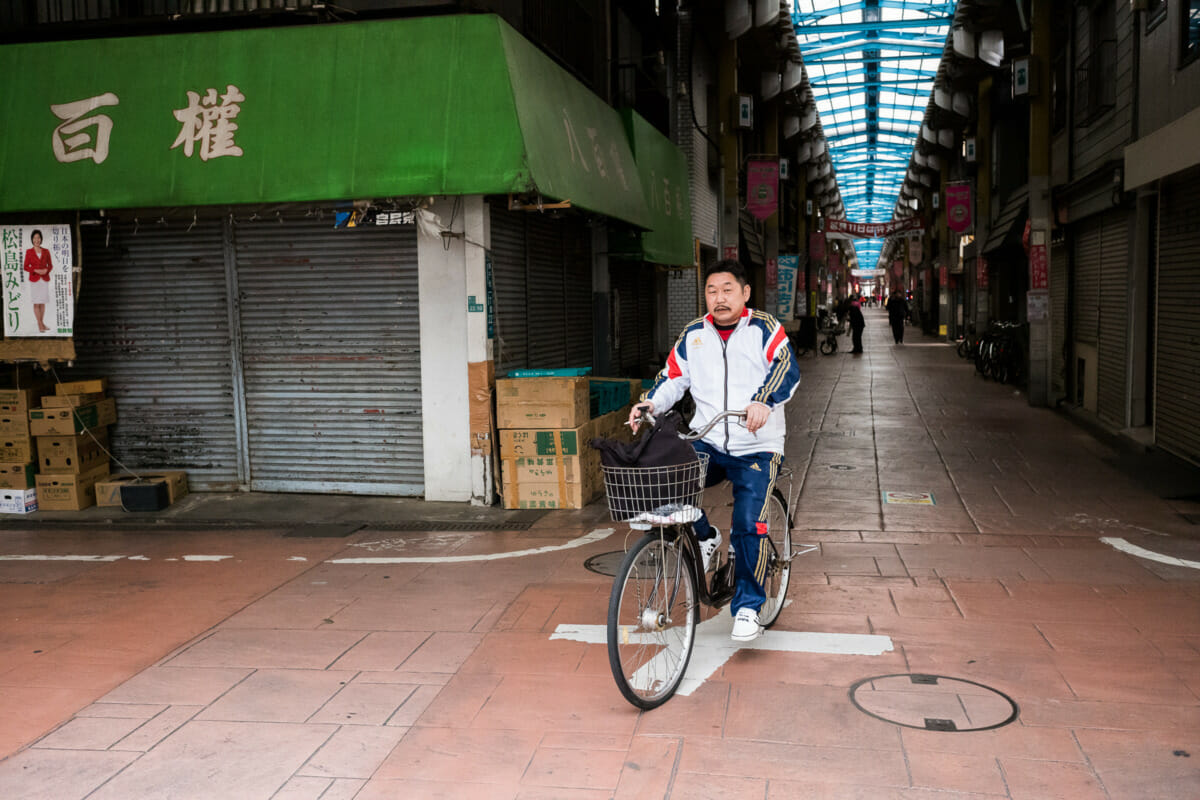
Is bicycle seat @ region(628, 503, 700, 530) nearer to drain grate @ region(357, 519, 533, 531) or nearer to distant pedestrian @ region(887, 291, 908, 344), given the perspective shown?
drain grate @ region(357, 519, 533, 531)

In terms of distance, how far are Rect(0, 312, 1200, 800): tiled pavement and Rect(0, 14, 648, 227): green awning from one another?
2990 millimetres

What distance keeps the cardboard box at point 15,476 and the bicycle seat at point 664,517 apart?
7.62 metres

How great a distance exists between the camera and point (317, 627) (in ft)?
19.6

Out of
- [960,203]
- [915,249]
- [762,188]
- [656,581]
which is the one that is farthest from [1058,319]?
[915,249]

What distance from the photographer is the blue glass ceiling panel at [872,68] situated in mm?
30422

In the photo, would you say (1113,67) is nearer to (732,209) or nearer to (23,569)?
(732,209)

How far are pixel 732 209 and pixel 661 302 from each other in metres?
6.74

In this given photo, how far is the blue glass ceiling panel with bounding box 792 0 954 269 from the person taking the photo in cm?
3042

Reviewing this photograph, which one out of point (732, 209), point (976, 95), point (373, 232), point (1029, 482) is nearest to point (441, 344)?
point (373, 232)

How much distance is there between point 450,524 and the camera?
344 inches

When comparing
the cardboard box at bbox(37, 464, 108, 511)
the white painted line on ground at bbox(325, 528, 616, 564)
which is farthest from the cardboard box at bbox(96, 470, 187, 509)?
the white painted line on ground at bbox(325, 528, 616, 564)

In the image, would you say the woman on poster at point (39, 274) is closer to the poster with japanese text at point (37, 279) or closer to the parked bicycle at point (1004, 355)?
the poster with japanese text at point (37, 279)

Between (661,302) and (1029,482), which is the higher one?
(661,302)

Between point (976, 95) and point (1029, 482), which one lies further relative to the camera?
point (976, 95)
